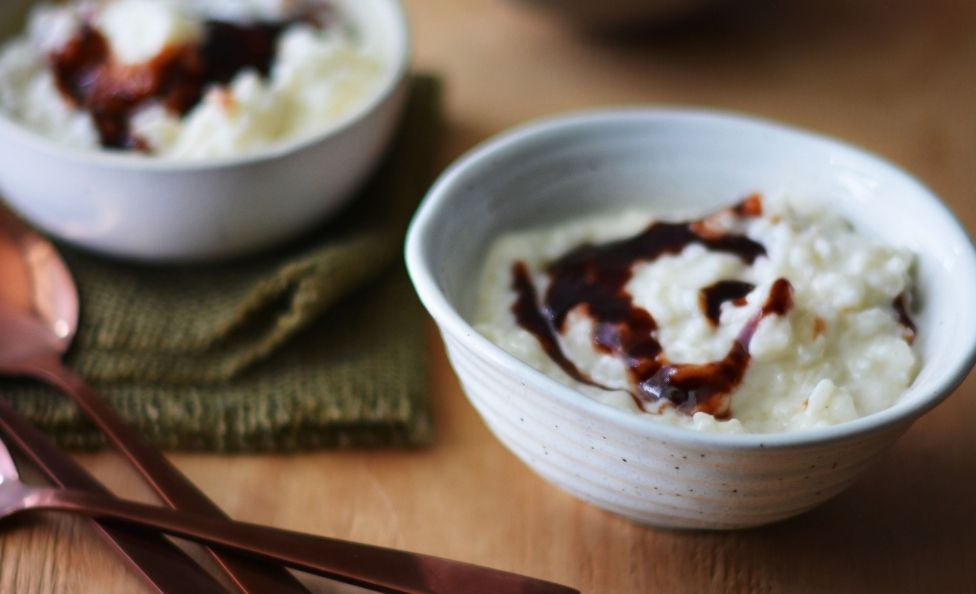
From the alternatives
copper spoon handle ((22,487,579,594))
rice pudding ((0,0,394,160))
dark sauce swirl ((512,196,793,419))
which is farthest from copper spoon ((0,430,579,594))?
rice pudding ((0,0,394,160))

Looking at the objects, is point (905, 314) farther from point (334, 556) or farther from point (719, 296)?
point (334, 556)

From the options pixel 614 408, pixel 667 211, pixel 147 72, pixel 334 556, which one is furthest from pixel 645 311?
pixel 147 72

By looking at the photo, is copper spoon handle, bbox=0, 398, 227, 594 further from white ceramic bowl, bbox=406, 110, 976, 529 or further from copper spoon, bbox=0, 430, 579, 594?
A: white ceramic bowl, bbox=406, 110, 976, 529

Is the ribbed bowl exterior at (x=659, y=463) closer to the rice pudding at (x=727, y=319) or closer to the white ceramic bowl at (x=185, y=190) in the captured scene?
the rice pudding at (x=727, y=319)

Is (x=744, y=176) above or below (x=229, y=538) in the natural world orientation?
above

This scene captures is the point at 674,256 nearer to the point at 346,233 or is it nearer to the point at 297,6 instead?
the point at 346,233

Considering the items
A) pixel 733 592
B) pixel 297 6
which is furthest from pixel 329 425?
pixel 297 6

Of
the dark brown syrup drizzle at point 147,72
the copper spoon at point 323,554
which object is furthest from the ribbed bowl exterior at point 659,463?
the dark brown syrup drizzle at point 147,72
